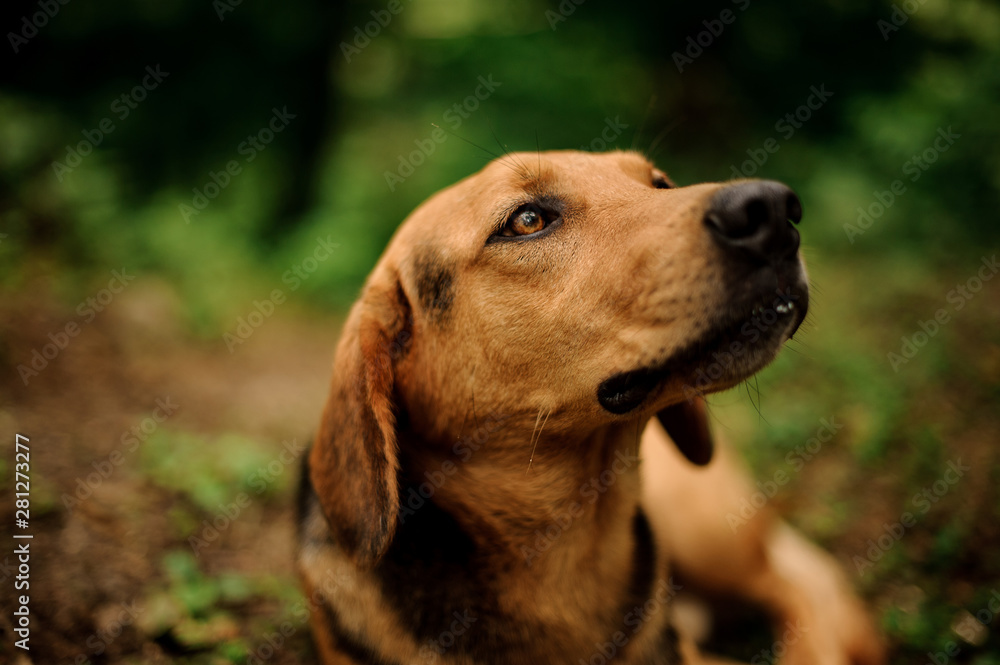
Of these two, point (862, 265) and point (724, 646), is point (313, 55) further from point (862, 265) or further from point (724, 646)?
point (724, 646)

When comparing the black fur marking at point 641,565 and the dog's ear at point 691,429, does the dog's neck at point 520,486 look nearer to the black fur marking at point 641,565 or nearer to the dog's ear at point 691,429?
the black fur marking at point 641,565

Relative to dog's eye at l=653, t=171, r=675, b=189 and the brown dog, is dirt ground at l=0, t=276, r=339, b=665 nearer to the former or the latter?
the brown dog

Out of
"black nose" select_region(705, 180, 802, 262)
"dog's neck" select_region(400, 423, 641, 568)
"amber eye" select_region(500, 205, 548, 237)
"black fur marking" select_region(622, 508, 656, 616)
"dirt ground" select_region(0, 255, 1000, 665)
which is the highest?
"black nose" select_region(705, 180, 802, 262)

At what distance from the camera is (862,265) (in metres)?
7.14

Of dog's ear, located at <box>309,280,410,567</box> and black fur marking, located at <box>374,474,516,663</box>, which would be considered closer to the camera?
dog's ear, located at <box>309,280,410,567</box>

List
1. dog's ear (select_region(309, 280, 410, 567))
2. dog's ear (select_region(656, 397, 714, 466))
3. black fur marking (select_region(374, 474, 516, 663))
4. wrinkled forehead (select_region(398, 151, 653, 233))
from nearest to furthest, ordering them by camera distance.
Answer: dog's ear (select_region(309, 280, 410, 567))
black fur marking (select_region(374, 474, 516, 663))
wrinkled forehead (select_region(398, 151, 653, 233))
dog's ear (select_region(656, 397, 714, 466))

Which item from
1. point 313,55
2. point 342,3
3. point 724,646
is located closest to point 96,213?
point 313,55

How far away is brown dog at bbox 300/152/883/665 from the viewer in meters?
2.04

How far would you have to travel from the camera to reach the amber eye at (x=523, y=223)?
2.47 metres

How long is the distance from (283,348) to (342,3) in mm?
4850

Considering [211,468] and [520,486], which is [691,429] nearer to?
[520,486]

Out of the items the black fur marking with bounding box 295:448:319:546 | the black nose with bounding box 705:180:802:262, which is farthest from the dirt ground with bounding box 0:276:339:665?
the black nose with bounding box 705:180:802:262

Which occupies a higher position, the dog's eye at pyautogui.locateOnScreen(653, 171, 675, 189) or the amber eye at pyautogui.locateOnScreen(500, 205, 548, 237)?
the amber eye at pyautogui.locateOnScreen(500, 205, 548, 237)

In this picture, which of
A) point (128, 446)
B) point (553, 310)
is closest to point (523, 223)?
point (553, 310)
